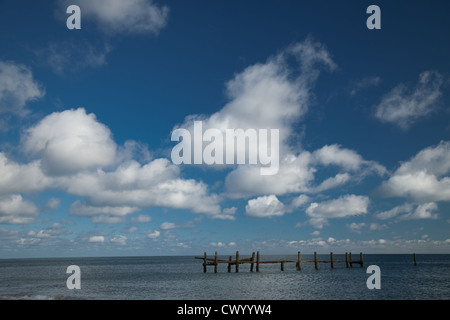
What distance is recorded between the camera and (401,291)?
1435 inches
